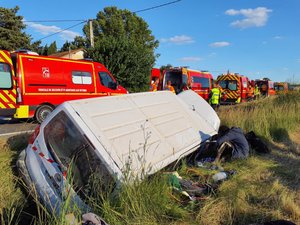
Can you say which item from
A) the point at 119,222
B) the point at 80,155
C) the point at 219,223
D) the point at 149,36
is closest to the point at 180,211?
the point at 219,223

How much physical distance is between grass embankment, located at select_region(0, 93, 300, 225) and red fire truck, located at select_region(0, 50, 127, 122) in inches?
210

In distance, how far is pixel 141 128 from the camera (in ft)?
15.5

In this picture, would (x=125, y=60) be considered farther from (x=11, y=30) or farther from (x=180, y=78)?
(x=11, y=30)

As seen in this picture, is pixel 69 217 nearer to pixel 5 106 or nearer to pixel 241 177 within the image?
pixel 241 177

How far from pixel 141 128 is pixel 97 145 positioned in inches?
37.5

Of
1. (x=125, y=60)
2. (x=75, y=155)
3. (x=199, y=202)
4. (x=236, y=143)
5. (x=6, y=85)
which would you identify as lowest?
Result: (x=199, y=202)

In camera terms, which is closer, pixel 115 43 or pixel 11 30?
pixel 115 43

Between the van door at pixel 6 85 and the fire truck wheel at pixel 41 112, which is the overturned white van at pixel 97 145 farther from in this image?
the fire truck wheel at pixel 41 112

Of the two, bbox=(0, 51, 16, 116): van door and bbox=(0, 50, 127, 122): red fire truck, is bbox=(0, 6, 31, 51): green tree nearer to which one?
bbox=(0, 50, 127, 122): red fire truck

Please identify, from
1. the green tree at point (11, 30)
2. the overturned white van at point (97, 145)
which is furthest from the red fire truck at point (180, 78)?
the green tree at point (11, 30)

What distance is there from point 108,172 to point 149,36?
53.2m

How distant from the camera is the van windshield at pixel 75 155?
3.77 meters

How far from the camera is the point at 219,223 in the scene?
3693 mm

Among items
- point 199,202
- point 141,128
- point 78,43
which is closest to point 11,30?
point 78,43
